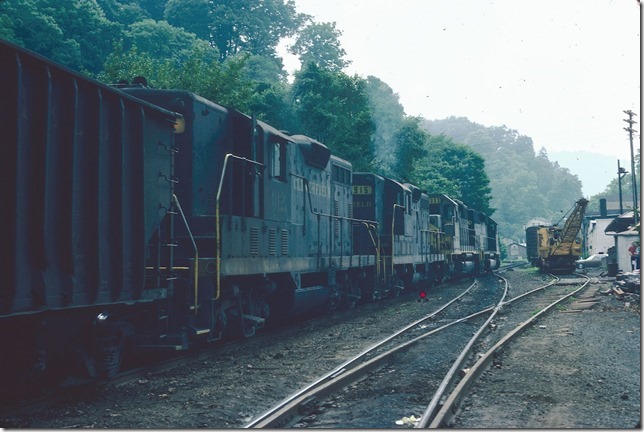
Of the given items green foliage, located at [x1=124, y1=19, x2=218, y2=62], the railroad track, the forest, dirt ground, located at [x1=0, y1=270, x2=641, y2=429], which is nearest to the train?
dirt ground, located at [x1=0, y1=270, x2=641, y2=429]

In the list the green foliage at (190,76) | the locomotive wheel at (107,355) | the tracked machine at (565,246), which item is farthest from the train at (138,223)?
the tracked machine at (565,246)

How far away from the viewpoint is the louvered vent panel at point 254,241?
440 inches

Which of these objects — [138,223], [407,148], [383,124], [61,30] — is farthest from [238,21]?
[138,223]

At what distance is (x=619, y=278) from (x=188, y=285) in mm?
17927

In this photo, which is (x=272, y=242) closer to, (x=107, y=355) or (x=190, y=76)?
(x=107, y=355)

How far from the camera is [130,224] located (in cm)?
758

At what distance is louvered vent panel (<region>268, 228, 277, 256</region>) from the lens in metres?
12.0

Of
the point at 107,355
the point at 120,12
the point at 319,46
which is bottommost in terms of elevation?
the point at 107,355

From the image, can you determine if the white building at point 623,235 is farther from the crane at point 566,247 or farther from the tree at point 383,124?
the tree at point 383,124

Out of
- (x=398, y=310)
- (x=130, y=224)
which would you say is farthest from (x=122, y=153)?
(x=398, y=310)

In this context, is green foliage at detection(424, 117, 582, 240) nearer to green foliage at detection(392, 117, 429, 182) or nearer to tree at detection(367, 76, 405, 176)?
tree at detection(367, 76, 405, 176)

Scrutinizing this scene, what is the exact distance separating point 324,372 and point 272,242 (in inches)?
139

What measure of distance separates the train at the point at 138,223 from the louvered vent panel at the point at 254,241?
39 millimetres

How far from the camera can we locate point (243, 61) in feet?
115
